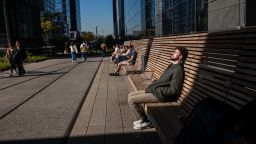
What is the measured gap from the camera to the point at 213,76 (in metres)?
→ 6.29

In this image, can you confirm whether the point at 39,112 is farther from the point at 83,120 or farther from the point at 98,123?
the point at 98,123

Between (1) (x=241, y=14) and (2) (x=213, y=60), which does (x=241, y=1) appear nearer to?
(1) (x=241, y=14)

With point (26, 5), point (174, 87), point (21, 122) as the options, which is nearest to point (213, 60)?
point (174, 87)

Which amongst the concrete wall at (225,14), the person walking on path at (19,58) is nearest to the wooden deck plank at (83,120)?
the concrete wall at (225,14)

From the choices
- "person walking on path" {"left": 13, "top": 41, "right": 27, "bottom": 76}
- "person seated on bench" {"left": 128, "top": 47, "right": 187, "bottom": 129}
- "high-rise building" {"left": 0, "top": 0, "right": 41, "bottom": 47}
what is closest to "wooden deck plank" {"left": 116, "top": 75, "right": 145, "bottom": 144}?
"person seated on bench" {"left": 128, "top": 47, "right": 187, "bottom": 129}

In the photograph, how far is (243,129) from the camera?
317 cm

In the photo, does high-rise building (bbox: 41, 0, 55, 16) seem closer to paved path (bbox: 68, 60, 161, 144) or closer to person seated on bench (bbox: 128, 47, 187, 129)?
paved path (bbox: 68, 60, 161, 144)

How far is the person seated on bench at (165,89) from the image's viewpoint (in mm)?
7652

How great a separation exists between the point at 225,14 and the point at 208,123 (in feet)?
27.7

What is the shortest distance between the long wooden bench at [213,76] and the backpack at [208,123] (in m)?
1.08

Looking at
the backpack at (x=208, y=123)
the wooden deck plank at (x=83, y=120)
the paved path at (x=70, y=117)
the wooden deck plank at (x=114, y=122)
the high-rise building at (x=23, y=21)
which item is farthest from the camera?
the high-rise building at (x=23, y=21)

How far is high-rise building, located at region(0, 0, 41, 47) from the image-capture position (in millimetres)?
51594

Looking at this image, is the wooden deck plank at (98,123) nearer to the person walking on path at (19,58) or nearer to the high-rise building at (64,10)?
the person walking on path at (19,58)

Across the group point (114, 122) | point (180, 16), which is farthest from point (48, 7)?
point (114, 122)
